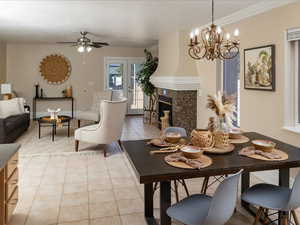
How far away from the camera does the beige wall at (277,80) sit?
3566 mm

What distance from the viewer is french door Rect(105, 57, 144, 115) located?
9770 millimetres

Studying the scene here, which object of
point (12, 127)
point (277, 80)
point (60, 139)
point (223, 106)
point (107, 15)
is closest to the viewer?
point (223, 106)


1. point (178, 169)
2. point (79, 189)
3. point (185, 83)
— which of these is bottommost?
point (79, 189)

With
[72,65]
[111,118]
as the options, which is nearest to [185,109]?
[111,118]

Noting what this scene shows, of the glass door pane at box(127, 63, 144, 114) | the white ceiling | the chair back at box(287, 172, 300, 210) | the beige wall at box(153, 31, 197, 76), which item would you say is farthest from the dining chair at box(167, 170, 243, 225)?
the glass door pane at box(127, 63, 144, 114)

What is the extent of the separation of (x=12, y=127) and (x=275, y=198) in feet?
17.0

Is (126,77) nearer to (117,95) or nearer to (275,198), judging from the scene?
(117,95)

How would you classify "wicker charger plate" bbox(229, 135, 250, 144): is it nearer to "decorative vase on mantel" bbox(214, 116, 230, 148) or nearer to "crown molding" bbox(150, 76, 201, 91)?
"decorative vase on mantel" bbox(214, 116, 230, 148)

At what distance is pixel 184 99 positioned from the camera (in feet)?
20.5

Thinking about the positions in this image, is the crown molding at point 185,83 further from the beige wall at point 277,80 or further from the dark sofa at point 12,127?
the dark sofa at point 12,127

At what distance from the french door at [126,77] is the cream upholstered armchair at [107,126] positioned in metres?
4.99

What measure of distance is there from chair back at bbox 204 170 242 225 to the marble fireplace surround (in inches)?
178

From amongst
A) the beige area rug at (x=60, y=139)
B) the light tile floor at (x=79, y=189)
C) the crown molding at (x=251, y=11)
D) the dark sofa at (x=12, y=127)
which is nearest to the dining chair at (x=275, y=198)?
the light tile floor at (x=79, y=189)

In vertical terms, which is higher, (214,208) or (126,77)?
(126,77)
